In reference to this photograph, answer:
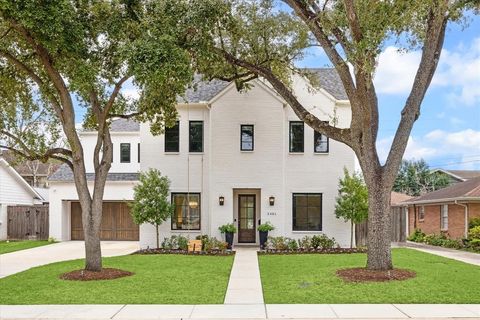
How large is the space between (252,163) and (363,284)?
32.7 ft

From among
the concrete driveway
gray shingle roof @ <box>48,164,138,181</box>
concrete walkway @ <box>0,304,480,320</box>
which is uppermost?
gray shingle roof @ <box>48,164,138,181</box>

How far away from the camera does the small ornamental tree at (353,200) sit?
1905 cm

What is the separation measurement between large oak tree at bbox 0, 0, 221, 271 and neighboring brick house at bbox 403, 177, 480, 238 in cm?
1438

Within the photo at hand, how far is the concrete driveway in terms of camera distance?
15.9m

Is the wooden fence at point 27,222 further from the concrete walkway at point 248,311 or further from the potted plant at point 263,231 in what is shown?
the concrete walkway at point 248,311

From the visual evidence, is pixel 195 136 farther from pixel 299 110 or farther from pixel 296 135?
pixel 299 110

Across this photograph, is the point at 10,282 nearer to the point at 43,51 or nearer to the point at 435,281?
the point at 43,51

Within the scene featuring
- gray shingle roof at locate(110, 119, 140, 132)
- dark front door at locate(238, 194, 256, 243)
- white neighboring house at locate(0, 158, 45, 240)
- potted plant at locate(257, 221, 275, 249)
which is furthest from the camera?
white neighboring house at locate(0, 158, 45, 240)

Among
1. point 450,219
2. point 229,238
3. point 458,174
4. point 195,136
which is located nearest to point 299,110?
point 229,238

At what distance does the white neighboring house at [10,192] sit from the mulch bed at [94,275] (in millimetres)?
15885

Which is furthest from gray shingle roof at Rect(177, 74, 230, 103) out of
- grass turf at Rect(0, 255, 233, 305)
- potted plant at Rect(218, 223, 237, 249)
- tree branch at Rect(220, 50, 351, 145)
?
grass turf at Rect(0, 255, 233, 305)

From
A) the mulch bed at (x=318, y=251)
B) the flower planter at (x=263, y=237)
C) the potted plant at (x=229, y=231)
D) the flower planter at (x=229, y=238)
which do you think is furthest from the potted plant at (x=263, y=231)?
the flower planter at (x=229, y=238)

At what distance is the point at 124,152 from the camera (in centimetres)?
2617

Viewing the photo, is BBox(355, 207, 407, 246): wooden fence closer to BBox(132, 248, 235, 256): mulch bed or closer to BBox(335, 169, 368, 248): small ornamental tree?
BBox(335, 169, 368, 248): small ornamental tree
